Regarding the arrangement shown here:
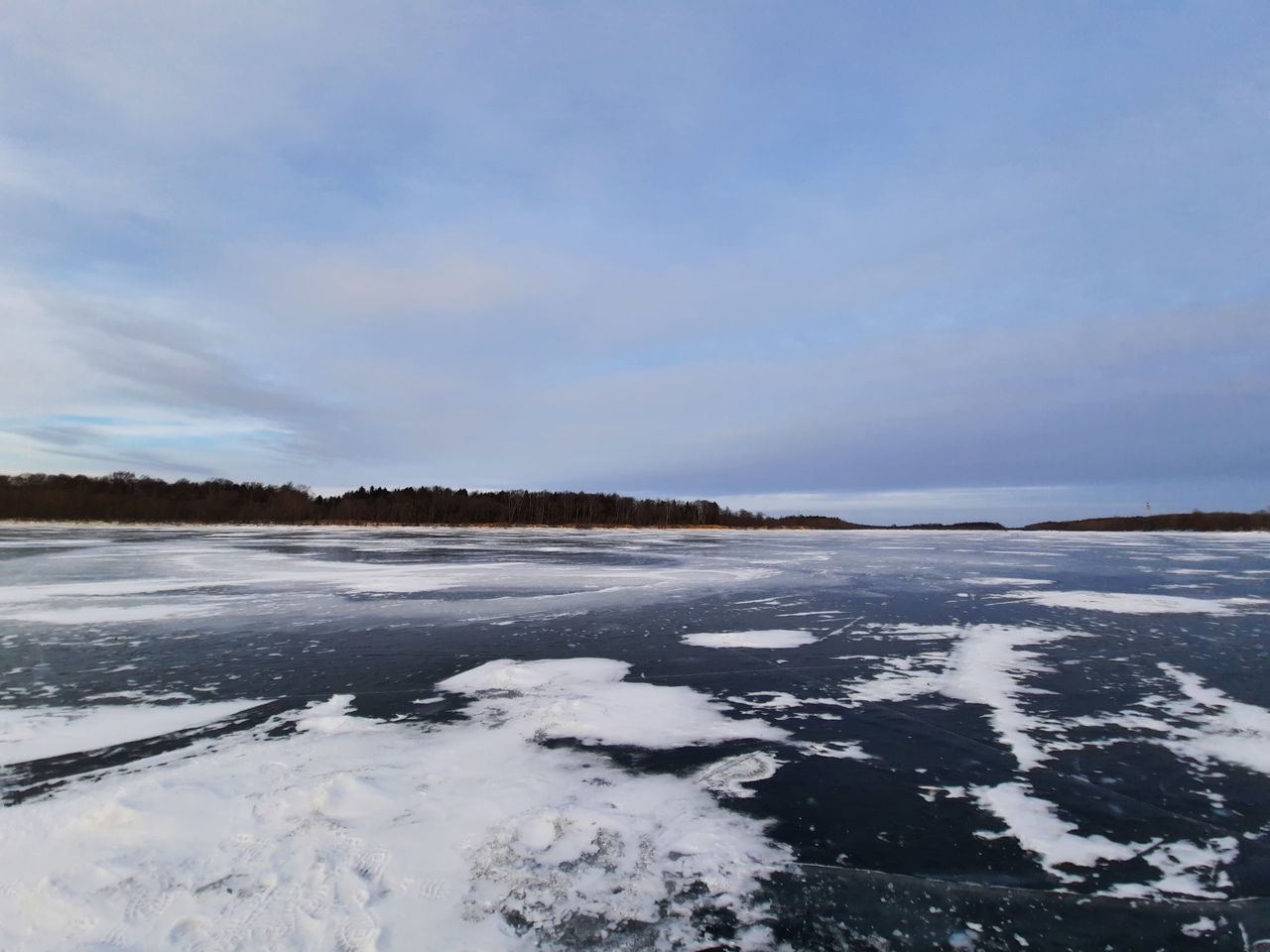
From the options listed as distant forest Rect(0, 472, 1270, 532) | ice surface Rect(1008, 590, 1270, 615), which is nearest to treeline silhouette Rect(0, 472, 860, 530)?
distant forest Rect(0, 472, 1270, 532)

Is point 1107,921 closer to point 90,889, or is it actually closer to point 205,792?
point 90,889

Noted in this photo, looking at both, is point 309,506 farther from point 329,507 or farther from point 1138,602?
point 1138,602

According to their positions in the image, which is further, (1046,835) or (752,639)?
(752,639)

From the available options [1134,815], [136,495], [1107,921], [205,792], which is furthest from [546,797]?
[136,495]

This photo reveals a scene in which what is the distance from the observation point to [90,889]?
7.57ft

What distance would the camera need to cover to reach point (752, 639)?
23.2 feet

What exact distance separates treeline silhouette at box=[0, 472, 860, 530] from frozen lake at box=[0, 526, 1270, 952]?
68.4m

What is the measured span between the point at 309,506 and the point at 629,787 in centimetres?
9081

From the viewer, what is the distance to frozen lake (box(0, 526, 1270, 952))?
7.28 feet

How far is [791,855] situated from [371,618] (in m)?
6.74

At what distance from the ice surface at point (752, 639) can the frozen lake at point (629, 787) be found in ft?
0.21

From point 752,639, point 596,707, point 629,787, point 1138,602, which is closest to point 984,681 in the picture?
point 752,639

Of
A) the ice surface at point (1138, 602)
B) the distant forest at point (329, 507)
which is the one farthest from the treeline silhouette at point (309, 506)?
the ice surface at point (1138, 602)

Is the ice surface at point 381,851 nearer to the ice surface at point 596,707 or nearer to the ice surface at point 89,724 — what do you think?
the ice surface at point 596,707
